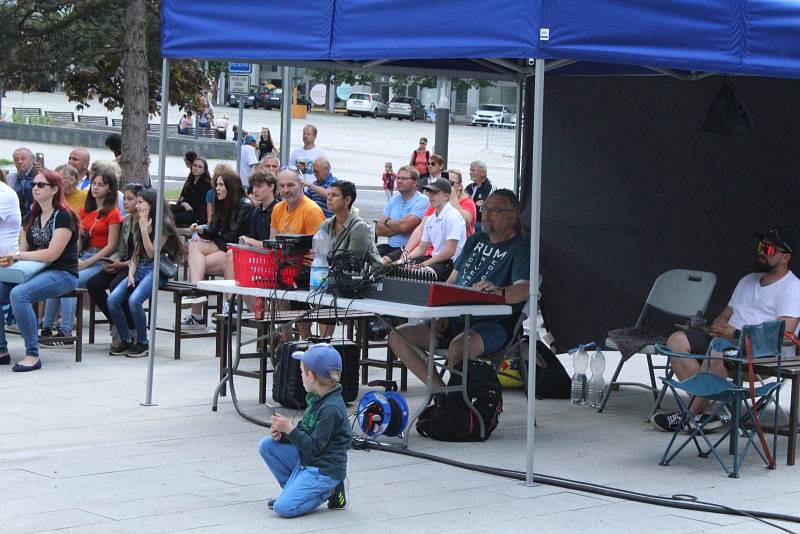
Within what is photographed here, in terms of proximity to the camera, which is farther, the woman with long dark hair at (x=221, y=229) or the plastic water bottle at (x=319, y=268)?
the woman with long dark hair at (x=221, y=229)

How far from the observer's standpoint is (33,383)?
9.51 m

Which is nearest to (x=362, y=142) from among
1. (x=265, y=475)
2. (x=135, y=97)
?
(x=135, y=97)

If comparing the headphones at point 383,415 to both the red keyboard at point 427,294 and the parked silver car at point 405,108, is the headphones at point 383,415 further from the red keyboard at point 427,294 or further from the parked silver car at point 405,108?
the parked silver car at point 405,108

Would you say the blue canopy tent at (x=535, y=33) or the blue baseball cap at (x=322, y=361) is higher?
the blue canopy tent at (x=535, y=33)

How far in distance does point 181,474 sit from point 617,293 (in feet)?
15.1

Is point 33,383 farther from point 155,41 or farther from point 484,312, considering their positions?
point 155,41

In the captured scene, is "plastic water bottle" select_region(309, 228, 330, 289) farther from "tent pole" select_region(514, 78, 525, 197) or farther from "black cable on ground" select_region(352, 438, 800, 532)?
"tent pole" select_region(514, 78, 525, 197)

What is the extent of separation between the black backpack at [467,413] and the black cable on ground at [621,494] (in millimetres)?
415

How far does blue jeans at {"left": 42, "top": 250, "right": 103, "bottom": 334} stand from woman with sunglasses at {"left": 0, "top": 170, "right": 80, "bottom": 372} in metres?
0.82

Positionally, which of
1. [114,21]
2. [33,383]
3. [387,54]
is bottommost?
[33,383]

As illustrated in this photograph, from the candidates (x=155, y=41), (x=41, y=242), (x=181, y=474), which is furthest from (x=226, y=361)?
(x=155, y=41)

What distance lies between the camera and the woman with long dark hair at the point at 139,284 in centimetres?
1075

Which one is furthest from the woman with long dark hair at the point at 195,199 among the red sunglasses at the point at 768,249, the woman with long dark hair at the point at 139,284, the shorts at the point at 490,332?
the red sunglasses at the point at 768,249

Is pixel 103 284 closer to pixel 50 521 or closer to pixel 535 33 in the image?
pixel 50 521
